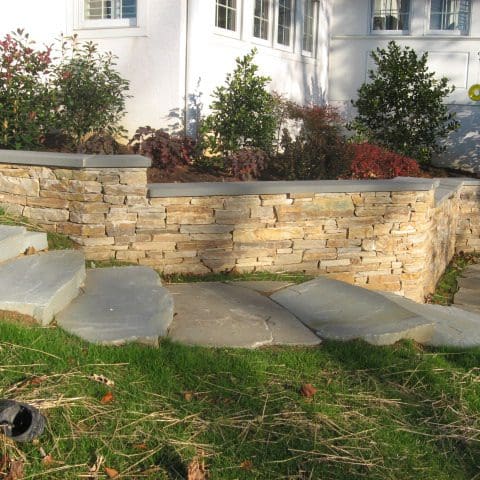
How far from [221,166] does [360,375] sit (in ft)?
13.6

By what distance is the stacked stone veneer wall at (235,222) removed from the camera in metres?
5.58

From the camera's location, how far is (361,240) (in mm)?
6590

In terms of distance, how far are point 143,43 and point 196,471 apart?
690 cm

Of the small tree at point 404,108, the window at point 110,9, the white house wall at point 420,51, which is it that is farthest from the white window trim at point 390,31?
the window at point 110,9

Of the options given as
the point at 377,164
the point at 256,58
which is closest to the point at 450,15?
the point at 256,58

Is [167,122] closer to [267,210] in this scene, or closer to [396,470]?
[267,210]

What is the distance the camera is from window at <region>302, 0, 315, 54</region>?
12.1m

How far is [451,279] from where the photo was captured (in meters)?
8.88

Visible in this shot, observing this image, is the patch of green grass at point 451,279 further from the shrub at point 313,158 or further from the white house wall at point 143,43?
the white house wall at point 143,43

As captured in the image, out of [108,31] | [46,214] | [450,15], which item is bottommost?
[46,214]

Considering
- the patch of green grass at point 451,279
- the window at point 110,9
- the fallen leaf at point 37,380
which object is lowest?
the patch of green grass at point 451,279

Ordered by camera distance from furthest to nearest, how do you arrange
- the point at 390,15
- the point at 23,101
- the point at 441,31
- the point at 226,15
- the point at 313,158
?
the point at 390,15
the point at 441,31
the point at 226,15
the point at 313,158
the point at 23,101

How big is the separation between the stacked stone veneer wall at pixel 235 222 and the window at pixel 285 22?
5.14 m

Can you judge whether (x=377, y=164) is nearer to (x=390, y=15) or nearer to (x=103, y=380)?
(x=390, y=15)
